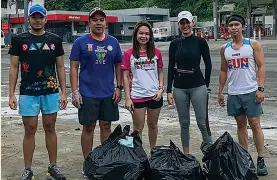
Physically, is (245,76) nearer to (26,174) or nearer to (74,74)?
(74,74)

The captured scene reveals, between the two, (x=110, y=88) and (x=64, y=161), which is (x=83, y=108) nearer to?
(x=110, y=88)

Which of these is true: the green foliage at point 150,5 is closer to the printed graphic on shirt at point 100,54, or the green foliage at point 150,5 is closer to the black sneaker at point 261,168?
the black sneaker at point 261,168

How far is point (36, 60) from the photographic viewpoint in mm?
4703

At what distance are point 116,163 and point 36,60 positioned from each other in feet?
4.72

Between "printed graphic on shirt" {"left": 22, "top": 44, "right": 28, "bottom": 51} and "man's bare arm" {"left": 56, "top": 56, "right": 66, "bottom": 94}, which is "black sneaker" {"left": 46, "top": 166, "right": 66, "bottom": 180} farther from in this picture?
"printed graphic on shirt" {"left": 22, "top": 44, "right": 28, "bottom": 51}

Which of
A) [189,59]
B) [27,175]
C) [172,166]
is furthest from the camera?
[189,59]

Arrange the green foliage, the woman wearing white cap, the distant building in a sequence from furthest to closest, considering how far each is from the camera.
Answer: the green foliage < the distant building < the woman wearing white cap

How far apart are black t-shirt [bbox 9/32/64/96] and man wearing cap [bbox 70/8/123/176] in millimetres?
268

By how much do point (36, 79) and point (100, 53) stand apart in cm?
A: 75

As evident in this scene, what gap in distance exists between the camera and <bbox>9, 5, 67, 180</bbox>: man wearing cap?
468cm

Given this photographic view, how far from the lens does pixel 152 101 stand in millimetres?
5152

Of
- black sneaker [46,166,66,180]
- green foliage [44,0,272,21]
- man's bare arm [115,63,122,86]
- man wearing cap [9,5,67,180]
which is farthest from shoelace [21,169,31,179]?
green foliage [44,0,272,21]

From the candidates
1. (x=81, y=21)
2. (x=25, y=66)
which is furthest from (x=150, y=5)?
(x=25, y=66)

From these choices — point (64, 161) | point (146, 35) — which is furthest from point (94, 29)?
point (64, 161)
